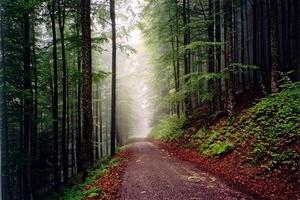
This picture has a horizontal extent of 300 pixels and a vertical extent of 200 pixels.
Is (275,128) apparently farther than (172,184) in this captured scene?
Yes

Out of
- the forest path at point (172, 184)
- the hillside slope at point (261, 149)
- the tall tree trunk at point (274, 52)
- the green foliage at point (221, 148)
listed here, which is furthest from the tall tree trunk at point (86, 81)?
the tall tree trunk at point (274, 52)

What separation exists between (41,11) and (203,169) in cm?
1337

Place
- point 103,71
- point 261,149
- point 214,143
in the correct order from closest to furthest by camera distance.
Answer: point 261,149, point 214,143, point 103,71

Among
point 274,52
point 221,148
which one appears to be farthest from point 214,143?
point 274,52

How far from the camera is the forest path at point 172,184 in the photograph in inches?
334

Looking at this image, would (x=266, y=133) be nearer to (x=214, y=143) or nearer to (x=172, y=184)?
(x=214, y=143)

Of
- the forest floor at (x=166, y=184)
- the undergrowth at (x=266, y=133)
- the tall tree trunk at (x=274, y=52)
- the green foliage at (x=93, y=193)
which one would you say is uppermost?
the tall tree trunk at (x=274, y=52)

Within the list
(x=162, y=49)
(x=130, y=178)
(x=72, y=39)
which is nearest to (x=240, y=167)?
(x=130, y=178)

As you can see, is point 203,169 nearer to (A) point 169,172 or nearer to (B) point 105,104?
(A) point 169,172

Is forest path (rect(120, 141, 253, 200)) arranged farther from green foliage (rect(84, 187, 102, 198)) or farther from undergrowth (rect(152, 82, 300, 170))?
undergrowth (rect(152, 82, 300, 170))

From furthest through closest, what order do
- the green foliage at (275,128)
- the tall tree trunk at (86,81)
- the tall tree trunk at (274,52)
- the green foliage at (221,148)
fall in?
the tall tree trunk at (274,52) < the green foliage at (221,148) < the tall tree trunk at (86,81) < the green foliage at (275,128)

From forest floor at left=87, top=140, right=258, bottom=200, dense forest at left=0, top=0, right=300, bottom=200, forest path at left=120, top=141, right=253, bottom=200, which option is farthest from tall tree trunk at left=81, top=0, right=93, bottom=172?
forest path at left=120, top=141, right=253, bottom=200

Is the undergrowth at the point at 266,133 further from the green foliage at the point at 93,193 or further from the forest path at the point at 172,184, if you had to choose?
the green foliage at the point at 93,193

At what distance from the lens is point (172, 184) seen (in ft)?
31.9
